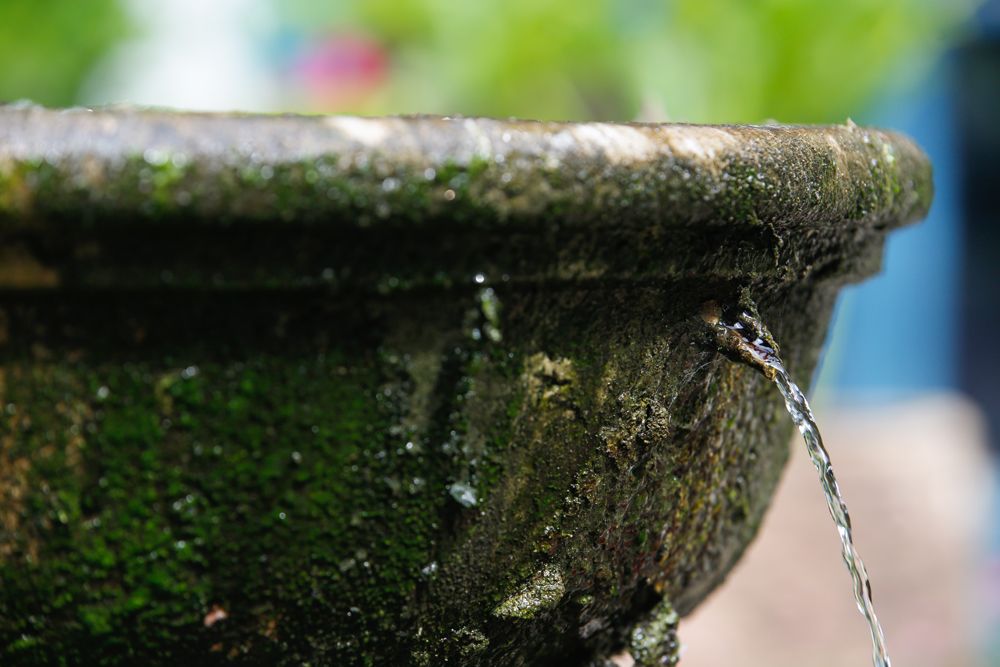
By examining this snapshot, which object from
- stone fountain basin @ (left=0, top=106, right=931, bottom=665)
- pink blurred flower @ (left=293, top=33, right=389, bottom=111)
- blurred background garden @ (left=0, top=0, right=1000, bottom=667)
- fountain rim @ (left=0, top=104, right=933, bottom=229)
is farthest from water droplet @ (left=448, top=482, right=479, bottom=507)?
pink blurred flower @ (left=293, top=33, right=389, bottom=111)

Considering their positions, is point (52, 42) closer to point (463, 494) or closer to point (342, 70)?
point (342, 70)

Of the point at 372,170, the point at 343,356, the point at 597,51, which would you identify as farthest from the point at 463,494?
the point at 597,51

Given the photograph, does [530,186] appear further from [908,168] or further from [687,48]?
[687,48]

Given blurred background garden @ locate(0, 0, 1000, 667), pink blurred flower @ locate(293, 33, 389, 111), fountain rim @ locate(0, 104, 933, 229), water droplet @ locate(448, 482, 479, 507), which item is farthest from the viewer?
pink blurred flower @ locate(293, 33, 389, 111)

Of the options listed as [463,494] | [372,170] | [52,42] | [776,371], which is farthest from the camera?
[52,42]

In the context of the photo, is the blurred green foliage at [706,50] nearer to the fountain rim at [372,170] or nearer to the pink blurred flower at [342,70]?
the pink blurred flower at [342,70]

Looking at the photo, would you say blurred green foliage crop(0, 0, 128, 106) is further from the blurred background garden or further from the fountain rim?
the fountain rim

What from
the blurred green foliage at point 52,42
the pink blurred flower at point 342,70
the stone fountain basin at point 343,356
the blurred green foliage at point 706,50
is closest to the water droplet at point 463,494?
the stone fountain basin at point 343,356

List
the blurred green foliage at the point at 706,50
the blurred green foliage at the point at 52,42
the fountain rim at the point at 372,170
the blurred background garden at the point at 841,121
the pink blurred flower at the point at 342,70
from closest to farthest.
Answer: the fountain rim at the point at 372,170, the blurred background garden at the point at 841,121, the blurred green foliage at the point at 706,50, the pink blurred flower at the point at 342,70, the blurred green foliage at the point at 52,42
